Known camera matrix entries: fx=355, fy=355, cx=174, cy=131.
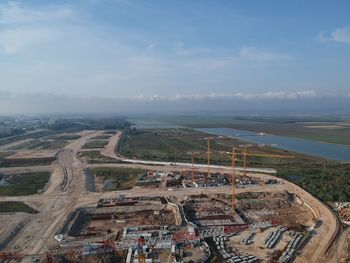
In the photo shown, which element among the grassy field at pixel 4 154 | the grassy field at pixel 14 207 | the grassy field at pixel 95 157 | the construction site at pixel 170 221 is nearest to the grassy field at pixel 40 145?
the grassy field at pixel 4 154

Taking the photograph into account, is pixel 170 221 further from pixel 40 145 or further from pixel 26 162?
pixel 40 145

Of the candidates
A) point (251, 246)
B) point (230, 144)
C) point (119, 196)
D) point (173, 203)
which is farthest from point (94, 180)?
point (230, 144)

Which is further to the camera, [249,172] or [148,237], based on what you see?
[249,172]

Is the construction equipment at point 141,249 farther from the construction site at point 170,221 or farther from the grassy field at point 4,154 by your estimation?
the grassy field at point 4,154

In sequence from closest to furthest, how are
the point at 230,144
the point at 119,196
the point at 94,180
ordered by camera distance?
1. the point at 119,196
2. the point at 94,180
3. the point at 230,144

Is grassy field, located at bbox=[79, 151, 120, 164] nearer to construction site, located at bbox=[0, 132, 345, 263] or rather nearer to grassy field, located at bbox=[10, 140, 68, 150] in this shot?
construction site, located at bbox=[0, 132, 345, 263]

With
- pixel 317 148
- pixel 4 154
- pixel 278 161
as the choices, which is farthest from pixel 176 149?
pixel 4 154

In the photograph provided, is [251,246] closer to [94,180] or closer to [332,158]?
[94,180]

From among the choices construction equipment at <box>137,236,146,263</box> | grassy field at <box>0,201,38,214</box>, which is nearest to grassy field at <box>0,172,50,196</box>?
grassy field at <box>0,201,38,214</box>
